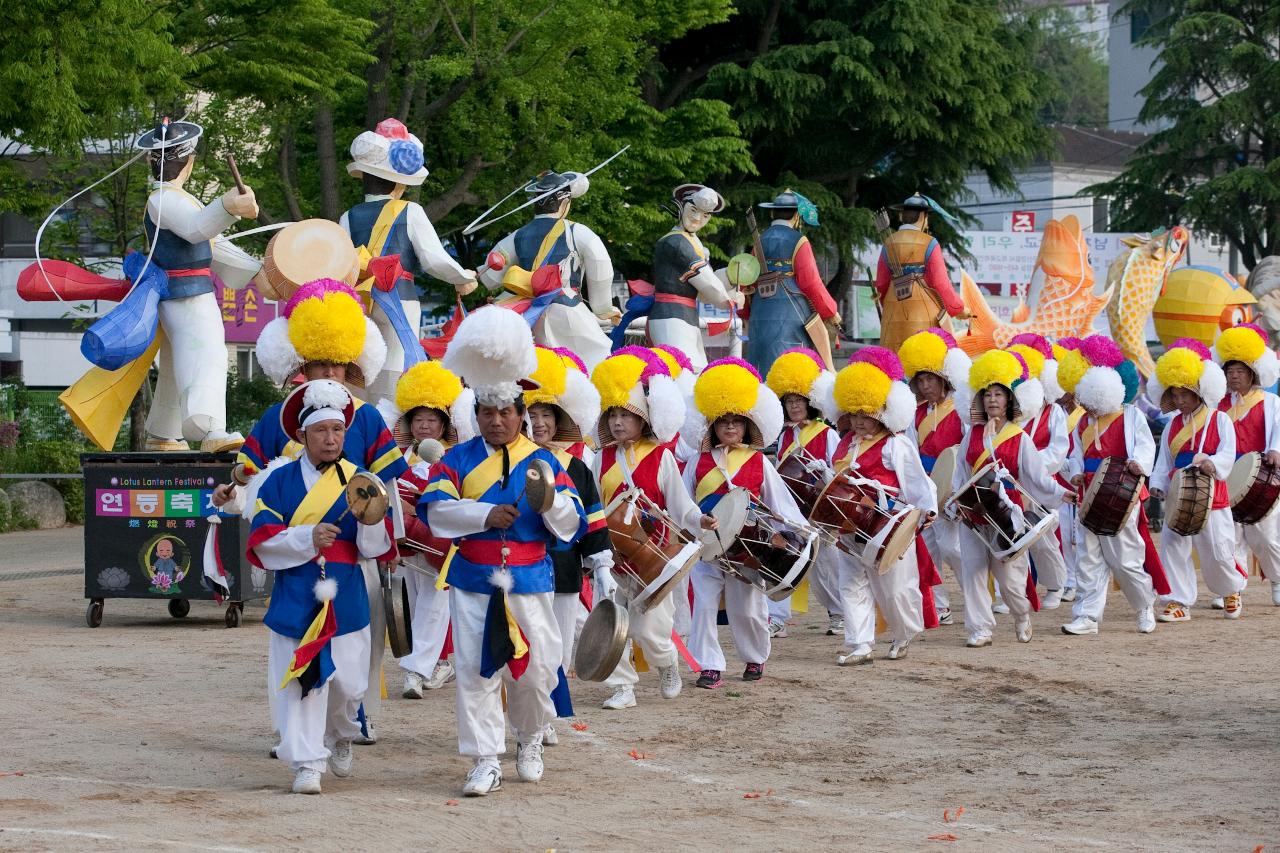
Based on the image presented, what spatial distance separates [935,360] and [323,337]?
520 cm

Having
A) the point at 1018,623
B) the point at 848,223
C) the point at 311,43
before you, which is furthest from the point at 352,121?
the point at 1018,623

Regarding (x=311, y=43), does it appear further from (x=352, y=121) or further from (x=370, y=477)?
(x=370, y=477)

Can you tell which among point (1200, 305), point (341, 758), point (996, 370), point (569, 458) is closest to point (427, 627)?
point (341, 758)

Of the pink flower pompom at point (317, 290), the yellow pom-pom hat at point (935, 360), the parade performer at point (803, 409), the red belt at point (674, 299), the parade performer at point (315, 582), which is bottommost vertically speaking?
the parade performer at point (315, 582)

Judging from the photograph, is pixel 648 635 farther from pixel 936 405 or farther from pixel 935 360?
pixel 936 405

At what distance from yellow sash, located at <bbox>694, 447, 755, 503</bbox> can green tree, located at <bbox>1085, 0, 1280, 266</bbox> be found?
25.2 m

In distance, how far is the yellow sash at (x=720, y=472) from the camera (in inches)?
369

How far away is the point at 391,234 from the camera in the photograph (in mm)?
12305

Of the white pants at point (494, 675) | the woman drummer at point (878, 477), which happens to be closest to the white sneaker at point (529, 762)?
the white pants at point (494, 675)

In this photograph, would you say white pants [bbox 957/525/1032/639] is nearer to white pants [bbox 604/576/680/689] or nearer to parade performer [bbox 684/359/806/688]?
parade performer [bbox 684/359/806/688]

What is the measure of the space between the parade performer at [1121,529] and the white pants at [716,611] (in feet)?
9.62

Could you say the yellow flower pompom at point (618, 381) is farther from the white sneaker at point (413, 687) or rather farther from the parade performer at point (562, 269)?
the parade performer at point (562, 269)

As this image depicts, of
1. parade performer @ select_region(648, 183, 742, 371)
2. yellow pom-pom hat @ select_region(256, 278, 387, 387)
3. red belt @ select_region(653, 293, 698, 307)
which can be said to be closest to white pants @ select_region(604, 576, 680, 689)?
yellow pom-pom hat @ select_region(256, 278, 387, 387)

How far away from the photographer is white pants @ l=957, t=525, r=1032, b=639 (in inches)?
440
